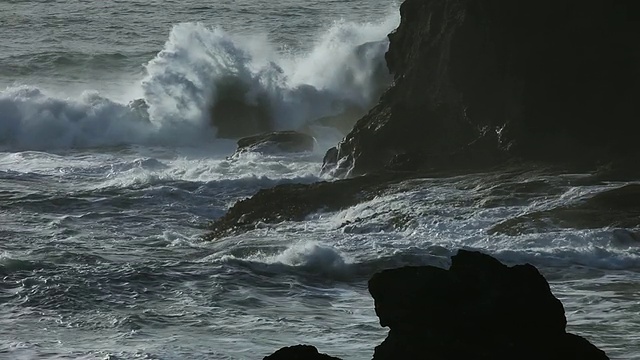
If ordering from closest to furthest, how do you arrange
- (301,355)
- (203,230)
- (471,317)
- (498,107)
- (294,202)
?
(301,355)
(471,317)
(203,230)
(294,202)
(498,107)

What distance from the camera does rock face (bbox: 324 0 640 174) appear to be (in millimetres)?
20625

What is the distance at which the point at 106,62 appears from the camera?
3994 cm

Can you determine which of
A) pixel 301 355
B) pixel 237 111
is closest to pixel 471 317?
pixel 301 355

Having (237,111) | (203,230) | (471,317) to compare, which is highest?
(237,111)

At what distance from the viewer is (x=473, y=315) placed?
362 inches

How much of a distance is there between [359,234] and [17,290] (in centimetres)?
478

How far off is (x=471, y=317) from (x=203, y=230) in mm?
11422

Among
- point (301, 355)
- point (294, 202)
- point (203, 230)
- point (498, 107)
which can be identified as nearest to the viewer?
point (301, 355)

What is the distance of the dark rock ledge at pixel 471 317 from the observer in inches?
360

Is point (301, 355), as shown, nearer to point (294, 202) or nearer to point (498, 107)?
point (294, 202)

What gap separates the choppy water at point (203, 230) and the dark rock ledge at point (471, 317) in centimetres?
374

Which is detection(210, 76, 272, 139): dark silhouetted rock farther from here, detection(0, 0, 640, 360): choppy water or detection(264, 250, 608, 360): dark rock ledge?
detection(264, 250, 608, 360): dark rock ledge

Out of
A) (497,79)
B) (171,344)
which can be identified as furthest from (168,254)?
(497,79)

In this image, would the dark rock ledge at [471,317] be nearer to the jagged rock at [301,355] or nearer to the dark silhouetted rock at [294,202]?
the jagged rock at [301,355]
